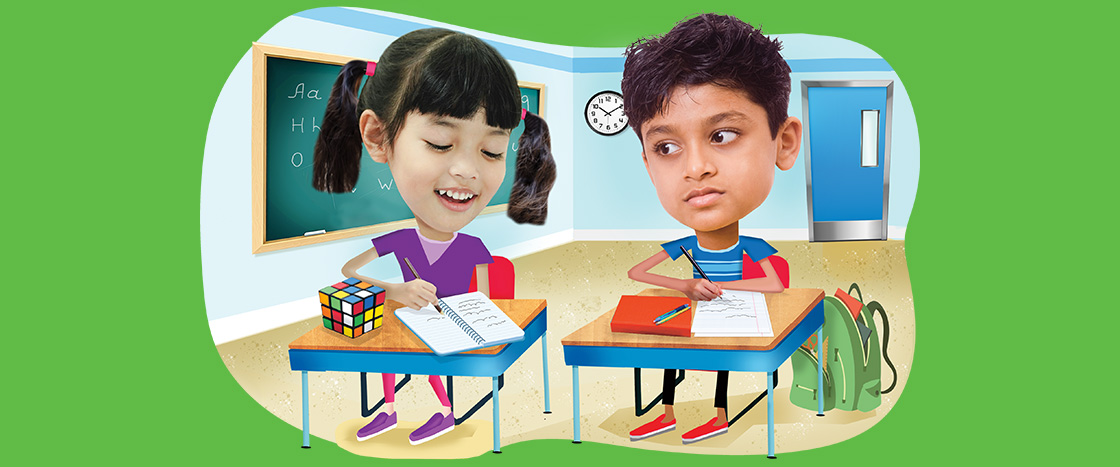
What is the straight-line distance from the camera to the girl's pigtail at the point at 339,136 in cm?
527

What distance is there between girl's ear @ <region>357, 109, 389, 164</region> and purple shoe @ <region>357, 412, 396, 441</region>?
1489mm

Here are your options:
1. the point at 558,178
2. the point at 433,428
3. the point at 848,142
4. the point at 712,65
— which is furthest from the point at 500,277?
the point at 848,142

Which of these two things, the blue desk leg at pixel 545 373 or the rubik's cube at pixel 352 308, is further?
the blue desk leg at pixel 545 373

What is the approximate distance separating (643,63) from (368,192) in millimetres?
1799

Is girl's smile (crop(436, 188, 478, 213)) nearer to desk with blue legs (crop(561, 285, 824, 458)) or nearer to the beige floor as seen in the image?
the beige floor

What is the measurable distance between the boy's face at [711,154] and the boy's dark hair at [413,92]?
36.0 inches

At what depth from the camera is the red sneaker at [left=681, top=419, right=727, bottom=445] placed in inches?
203

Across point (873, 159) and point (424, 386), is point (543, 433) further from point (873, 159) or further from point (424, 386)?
point (873, 159)

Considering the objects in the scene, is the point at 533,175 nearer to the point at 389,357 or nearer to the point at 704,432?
the point at 389,357

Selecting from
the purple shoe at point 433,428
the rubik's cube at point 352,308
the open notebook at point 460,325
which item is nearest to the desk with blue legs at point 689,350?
the open notebook at point 460,325

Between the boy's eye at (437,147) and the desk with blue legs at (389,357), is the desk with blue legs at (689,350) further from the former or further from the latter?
the boy's eye at (437,147)

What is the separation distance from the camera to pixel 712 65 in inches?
203

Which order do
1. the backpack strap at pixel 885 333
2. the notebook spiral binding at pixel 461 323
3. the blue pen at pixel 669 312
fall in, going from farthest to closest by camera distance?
1. the backpack strap at pixel 885 333
2. the blue pen at pixel 669 312
3. the notebook spiral binding at pixel 461 323

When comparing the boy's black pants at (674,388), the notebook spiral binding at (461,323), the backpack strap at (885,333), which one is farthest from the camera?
the backpack strap at (885,333)
